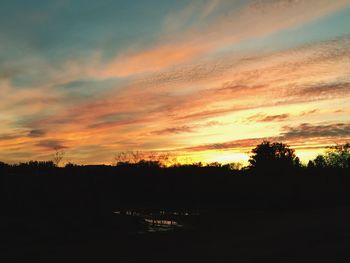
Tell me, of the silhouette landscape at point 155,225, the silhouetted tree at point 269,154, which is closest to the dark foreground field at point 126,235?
the silhouette landscape at point 155,225

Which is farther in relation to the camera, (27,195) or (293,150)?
(293,150)

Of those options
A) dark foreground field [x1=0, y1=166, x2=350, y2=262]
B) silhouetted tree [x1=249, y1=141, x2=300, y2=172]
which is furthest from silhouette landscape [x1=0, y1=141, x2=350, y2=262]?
silhouetted tree [x1=249, y1=141, x2=300, y2=172]

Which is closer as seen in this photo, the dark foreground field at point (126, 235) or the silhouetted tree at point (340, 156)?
the dark foreground field at point (126, 235)

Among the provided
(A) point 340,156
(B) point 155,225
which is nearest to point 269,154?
(A) point 340,156

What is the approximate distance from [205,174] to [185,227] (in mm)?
32203

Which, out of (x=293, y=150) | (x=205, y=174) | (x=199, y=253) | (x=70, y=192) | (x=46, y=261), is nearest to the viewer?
(x=46, y=261)

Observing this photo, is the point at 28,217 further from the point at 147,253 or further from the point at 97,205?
the point at 147,253

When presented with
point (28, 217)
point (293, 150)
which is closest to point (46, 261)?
point (28, 217)

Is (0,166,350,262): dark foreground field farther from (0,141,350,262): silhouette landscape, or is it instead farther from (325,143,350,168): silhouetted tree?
(325,143,350,168): silhouetted tree

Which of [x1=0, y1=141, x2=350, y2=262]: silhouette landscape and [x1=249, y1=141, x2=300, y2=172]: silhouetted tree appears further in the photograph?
[x1=249, y1=141, x2=300, y2=172]: silhouetted tree

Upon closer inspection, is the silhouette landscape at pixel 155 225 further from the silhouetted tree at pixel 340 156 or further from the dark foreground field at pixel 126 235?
the silhouetted tree at pixel 340 156

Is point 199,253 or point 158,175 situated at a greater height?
point 158,175

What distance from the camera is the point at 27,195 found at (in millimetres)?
28828

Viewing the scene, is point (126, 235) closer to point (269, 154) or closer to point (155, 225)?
point (155, 225)
